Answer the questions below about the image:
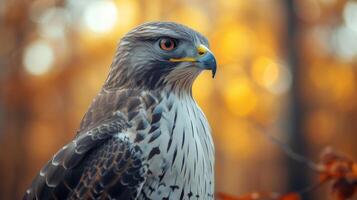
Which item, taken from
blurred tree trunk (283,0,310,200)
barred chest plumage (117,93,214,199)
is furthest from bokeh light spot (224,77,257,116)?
barred chest plumage (117,93,214,199)

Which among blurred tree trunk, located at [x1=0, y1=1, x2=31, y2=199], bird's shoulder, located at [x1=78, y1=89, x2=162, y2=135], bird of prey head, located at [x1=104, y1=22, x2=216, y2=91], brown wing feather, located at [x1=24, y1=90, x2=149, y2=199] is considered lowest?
blurred tree trunk, located at [x1=0, y1=1, x2=31, y2=199]

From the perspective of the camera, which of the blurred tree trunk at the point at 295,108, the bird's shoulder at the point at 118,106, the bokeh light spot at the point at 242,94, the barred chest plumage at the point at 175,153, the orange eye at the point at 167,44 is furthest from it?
the bokeh light spot at the point at 242,94

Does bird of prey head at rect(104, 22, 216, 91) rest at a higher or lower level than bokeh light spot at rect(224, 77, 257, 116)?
higher

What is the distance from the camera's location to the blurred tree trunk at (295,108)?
17969 mm

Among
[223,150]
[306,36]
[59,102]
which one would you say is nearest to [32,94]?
[59,102]

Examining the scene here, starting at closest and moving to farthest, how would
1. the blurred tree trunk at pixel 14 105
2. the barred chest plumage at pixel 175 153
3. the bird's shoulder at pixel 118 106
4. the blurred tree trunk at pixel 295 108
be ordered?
the barred chest plumage at pixel 175 153 < the bird's shoulder at pixel 118 106 < the blurred tree trunk at pixel 14 105 < the blurred tree trunk at pixel 295 108

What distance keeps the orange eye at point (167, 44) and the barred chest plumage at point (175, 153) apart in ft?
0.85

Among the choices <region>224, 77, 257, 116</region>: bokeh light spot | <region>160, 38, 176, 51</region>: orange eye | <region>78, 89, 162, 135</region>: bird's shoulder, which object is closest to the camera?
<region>78, 89, 162, 135</region>: bird's shoulder

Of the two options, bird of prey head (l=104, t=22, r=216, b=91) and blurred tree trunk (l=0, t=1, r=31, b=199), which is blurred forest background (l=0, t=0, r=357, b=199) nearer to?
blurred tree trunk (l=0, t=1, r=31, b=199)

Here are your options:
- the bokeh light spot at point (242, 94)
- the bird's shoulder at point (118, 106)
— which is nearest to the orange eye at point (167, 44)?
the bird's shoulder at point (118, 106)

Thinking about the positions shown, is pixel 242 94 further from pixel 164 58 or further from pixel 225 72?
pixel 164 58

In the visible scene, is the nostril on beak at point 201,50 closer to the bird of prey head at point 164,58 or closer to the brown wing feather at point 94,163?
the bird of prey head at point 164,58

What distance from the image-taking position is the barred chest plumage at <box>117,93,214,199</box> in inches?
150

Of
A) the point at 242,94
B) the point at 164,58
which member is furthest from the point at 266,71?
the point at 164,58
